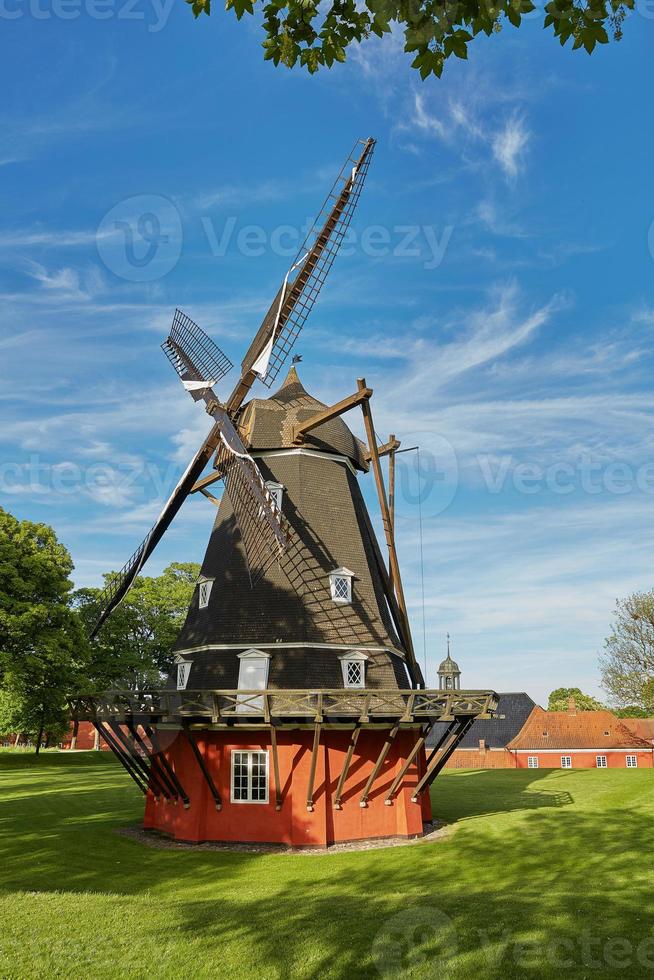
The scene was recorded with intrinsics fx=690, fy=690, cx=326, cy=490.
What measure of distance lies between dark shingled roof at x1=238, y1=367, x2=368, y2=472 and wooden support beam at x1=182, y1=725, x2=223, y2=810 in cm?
885

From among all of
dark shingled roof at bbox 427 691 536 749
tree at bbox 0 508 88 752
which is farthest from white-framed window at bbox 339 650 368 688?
dark shingled roof at bbox 427 691 536 749

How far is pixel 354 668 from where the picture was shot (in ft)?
63.0

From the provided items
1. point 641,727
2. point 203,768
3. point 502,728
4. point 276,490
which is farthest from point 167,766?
point 641,727

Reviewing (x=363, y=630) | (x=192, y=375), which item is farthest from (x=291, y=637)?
(x=192, y=375)

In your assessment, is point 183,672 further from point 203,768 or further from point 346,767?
point 346,767

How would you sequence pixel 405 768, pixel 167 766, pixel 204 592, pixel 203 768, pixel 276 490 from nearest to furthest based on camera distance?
1. pixel 203 768
2. pixel 405 768
3. pixel 167 766
4. pixel 276 490
5. pixel 204 592

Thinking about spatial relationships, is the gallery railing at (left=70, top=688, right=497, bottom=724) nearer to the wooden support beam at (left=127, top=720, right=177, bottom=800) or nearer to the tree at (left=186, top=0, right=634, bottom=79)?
the wooden support beam at (left=127, top=720, right=177, bottom=800)

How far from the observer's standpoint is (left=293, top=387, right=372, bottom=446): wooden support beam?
19.9m

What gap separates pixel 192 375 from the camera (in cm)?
2233

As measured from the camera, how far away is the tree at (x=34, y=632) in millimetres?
33594

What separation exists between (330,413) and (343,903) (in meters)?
12.7

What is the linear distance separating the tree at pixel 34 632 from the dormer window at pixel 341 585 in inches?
765

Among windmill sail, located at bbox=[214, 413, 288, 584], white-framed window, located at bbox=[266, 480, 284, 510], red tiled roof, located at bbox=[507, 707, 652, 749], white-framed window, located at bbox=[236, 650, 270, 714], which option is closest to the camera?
windmill sail, located at bbox=[214, 413, 288, 584]

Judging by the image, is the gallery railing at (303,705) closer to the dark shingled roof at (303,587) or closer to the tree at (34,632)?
the dark shingled roof at (303,587)
